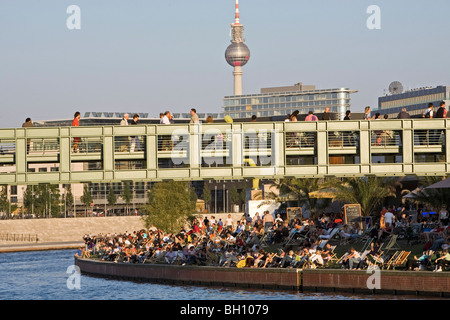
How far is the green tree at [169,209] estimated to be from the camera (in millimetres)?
75812

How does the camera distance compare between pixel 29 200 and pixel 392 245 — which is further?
pixel 29 200

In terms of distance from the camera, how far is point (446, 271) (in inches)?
1193

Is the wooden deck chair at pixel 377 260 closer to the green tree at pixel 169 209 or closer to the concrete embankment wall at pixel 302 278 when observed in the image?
the concrete embankment wall at pixel 302 278

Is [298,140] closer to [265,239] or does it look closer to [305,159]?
[265,239]

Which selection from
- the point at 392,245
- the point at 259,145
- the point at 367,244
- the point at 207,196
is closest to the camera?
the point at 392,245

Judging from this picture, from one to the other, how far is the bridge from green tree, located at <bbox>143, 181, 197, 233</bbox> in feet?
128

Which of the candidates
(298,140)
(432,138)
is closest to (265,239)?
(298,140)

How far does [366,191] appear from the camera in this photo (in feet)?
173

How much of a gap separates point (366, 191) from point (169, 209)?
89.5 ft

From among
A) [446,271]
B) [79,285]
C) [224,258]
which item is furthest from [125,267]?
[446,271]

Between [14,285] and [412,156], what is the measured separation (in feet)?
83.1

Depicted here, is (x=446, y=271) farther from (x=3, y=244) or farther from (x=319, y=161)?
(x=3, y=244)

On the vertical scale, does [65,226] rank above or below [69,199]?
below

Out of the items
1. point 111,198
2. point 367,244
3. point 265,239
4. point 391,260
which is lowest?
point 391,260
